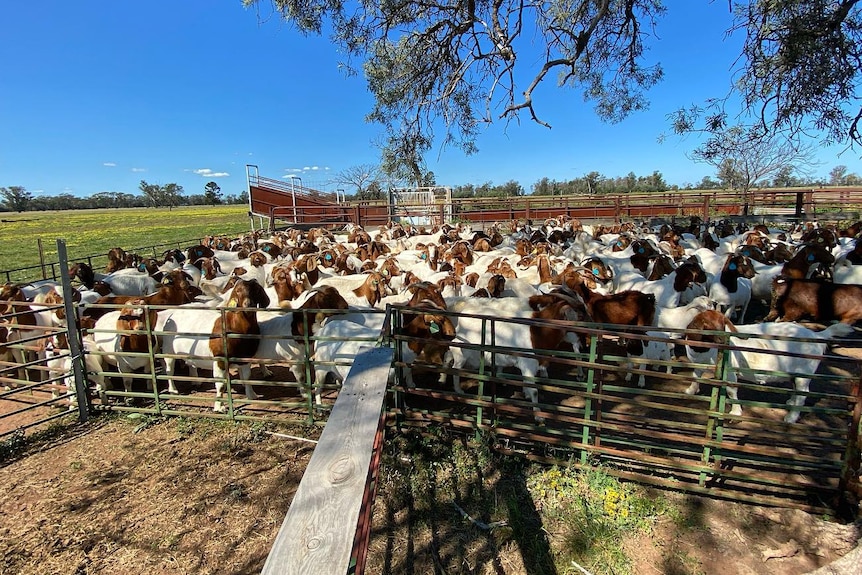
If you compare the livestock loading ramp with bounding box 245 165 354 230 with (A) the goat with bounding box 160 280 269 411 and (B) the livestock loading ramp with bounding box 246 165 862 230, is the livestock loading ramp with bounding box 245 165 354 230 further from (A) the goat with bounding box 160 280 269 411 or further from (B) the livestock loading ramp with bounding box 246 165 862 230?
(A) the goat with bounding box 160 280 269 411

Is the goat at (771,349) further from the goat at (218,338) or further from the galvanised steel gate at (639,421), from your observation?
the goat at (218,338)

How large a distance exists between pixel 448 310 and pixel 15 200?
151337 mm

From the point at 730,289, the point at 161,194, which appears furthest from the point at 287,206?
the point at 161,194

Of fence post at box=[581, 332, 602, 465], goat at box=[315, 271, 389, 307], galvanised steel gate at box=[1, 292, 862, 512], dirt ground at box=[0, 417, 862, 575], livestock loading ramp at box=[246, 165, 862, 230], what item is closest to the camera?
dirt ground at box=[0, 417, 862, 575]

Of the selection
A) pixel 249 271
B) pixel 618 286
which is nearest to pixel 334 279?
pixel 249 271

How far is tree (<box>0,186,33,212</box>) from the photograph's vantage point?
11431cm

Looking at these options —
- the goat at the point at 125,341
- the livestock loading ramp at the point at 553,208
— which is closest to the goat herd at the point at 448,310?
the goat at the point at 125,341

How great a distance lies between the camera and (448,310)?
7.01 m

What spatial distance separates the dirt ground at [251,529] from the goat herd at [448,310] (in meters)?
1.15

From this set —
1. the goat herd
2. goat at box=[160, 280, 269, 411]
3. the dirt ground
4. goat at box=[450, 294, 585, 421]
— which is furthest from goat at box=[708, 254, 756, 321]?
goat at box=[160, 280, 269, 411]

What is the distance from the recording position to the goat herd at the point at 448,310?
5.70 m

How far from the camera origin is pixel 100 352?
6.29 meters

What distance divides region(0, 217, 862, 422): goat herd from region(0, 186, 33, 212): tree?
13880cm

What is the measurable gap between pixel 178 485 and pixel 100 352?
277 centimetres
